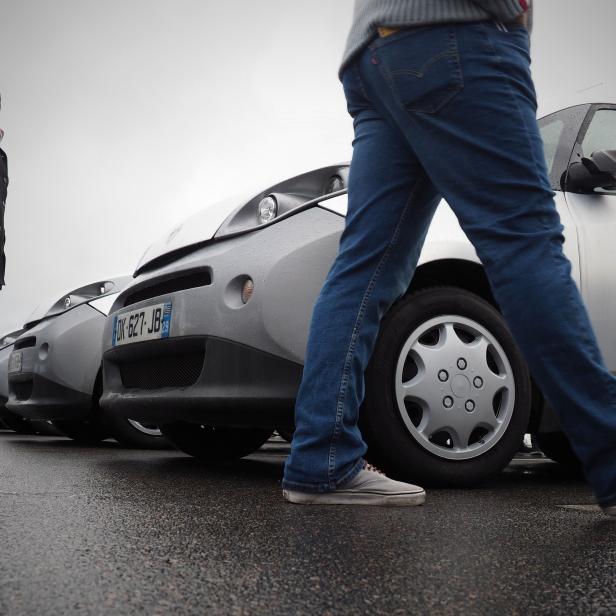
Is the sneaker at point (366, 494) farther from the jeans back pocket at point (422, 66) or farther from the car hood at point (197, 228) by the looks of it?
the car hood at point (197, 228)

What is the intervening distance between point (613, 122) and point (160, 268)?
1979 millimetres

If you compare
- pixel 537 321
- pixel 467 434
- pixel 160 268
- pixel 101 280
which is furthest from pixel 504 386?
pixel 101 280

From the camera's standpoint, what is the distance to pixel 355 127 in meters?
2.22

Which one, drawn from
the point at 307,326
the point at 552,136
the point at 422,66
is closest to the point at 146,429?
the point at 307,326

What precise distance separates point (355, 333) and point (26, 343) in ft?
12.3

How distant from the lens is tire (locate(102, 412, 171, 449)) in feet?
15.1

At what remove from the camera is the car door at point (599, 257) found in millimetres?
2941

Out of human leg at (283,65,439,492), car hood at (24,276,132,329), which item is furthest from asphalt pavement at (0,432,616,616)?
car hood at (24,276,132,329)

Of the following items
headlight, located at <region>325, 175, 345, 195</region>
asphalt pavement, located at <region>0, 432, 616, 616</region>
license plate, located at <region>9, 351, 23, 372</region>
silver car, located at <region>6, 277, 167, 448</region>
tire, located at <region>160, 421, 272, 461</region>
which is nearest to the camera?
asphalt pavement, located at <region>0, 432, 616, 616</region>

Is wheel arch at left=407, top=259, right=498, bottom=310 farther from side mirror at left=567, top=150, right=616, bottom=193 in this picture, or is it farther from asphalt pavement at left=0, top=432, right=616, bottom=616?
asphalt pavement at left=0, top=432, right=616, bottom=616

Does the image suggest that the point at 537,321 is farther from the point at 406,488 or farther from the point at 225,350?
the point at 225,350

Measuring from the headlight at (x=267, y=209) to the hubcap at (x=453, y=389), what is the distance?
66 centimetres

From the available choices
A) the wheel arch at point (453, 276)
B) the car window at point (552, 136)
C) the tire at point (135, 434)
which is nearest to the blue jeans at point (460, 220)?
the wheel arch at point (453, 276)

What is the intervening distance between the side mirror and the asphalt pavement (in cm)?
123
